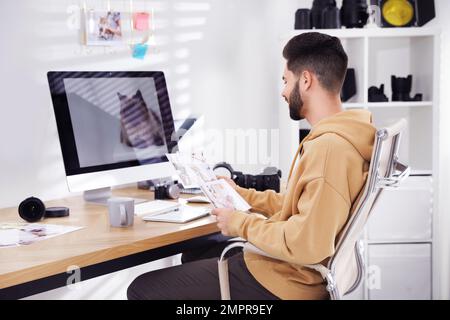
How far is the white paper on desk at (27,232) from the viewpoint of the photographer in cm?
202

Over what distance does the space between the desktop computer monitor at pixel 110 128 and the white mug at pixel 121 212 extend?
30cm

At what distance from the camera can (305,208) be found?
1.80m

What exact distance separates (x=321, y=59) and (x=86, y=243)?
3.11 feet

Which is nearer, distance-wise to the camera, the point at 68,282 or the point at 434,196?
the point at 68,282

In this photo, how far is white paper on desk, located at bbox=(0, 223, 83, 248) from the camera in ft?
6.62

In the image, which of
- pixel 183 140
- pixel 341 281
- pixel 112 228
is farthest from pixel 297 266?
pixel 183 140

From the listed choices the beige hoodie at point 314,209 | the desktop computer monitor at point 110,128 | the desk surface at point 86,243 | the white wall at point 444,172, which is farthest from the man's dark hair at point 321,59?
the white wall at point 444,172

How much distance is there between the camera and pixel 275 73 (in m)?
3.90

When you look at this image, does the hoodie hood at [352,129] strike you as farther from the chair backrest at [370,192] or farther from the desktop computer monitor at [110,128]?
the desktop computer monitor at [110,128]

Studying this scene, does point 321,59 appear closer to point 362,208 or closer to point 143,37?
point 362,208

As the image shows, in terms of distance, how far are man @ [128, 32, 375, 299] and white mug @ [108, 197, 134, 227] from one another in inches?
8.1
